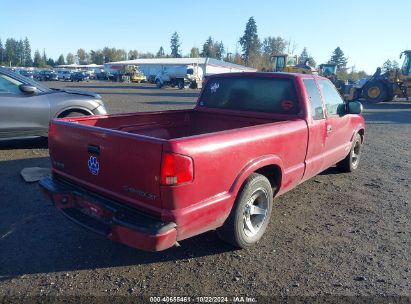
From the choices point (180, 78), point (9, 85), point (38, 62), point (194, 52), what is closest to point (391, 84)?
point (9, 85)

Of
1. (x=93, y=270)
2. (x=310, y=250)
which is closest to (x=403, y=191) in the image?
(x=310, y=250)

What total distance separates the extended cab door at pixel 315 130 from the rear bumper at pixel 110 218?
8.11ft

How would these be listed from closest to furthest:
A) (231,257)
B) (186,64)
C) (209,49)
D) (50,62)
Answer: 1. (231,257)
2. (186,64)
3. (209,49)
4. (50,62)

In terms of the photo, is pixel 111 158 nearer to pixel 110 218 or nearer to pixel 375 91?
pixel 110 218

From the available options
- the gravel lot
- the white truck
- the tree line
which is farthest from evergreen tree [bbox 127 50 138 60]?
the gravel lot

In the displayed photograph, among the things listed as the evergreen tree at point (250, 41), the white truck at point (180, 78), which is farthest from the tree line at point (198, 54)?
the white truck at point (180, 78)

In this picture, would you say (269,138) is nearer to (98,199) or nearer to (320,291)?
(320,291)

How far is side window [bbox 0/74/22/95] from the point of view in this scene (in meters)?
6.77

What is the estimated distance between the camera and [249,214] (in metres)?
3.69

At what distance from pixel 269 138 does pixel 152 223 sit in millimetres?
1543

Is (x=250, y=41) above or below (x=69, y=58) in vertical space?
above

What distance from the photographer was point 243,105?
489 cm

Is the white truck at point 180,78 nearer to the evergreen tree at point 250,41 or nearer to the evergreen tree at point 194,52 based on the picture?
the evergreen tree at point 250,41

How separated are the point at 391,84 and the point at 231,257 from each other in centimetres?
2310
